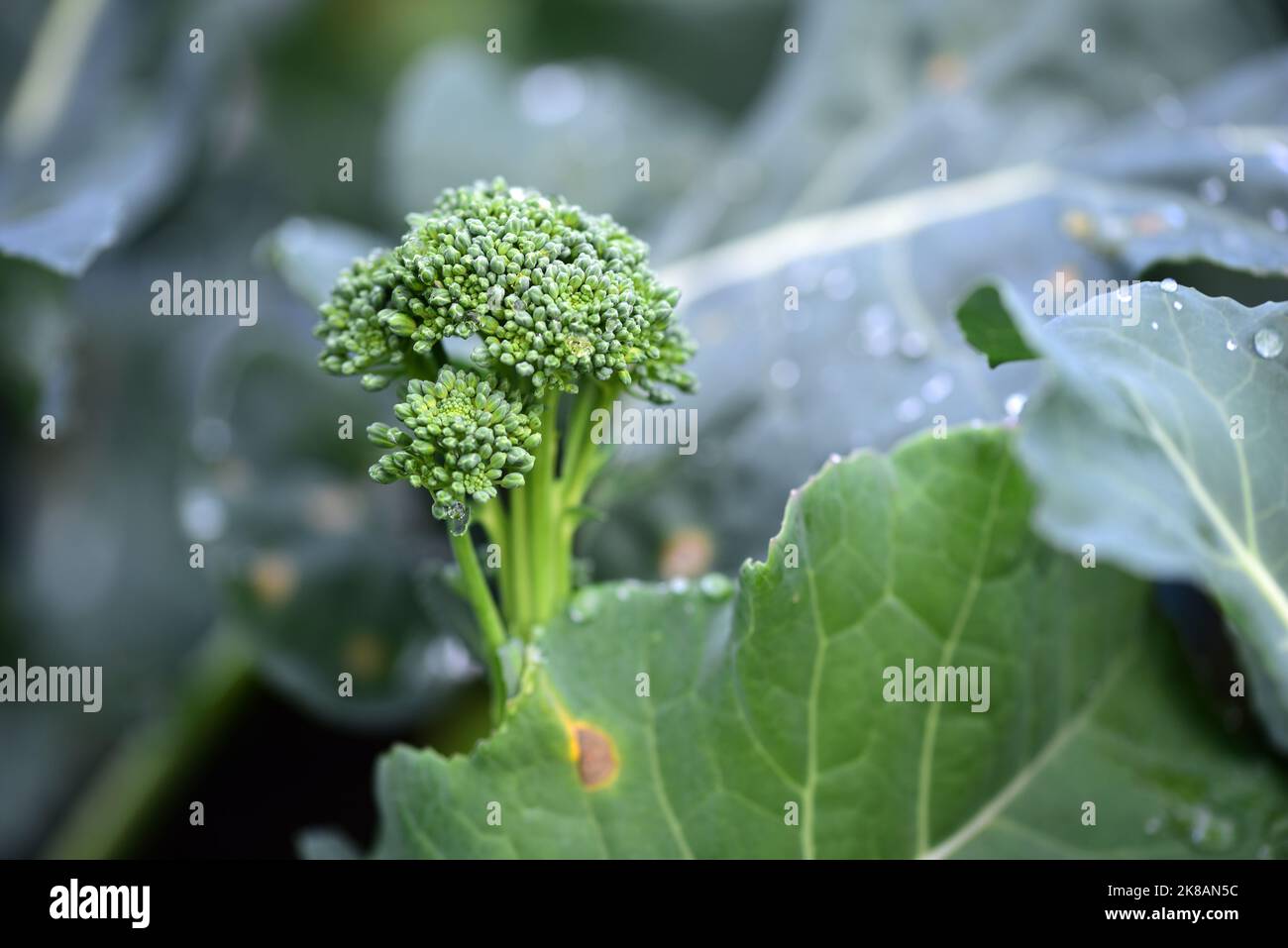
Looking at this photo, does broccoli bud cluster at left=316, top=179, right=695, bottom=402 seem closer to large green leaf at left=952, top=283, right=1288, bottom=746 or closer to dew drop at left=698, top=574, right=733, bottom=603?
dew drop at left=698, top=574, right=733, bottom=603

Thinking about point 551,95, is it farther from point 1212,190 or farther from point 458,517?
point 458,517

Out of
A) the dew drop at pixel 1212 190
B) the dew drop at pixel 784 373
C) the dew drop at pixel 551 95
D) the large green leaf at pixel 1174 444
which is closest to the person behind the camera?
the large green leaf at pixel 1174 444

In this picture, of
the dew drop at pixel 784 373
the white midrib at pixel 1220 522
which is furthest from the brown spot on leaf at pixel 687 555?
the white midrib at pixel 1220 522

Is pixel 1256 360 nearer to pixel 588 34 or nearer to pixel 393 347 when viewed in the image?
pixel 393 347

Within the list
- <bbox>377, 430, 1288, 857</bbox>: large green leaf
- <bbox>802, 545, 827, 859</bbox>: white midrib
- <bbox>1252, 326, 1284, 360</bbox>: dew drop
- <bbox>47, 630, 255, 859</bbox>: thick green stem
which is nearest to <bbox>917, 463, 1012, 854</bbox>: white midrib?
<bbox>377, 430, 1288, 857</bbox>: large green leaf

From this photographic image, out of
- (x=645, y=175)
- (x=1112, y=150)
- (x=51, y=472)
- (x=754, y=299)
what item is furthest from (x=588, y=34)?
(x=51, y=472)

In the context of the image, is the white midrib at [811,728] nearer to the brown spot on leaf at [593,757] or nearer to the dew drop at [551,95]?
the brown spot on leaf at [593,757]
